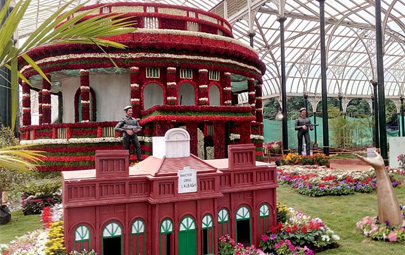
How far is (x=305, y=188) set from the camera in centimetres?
1066

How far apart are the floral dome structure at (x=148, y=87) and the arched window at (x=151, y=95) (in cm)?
4

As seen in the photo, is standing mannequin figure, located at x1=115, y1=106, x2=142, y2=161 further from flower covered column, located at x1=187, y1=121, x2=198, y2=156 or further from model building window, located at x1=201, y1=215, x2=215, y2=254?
model building window, located at x1=201, y1=215, x2=215, y2=254

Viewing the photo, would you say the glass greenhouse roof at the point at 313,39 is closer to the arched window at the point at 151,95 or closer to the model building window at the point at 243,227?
the arched window at the point at 151,95

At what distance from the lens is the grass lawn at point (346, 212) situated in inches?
223

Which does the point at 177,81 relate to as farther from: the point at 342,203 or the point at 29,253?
the point at 29,253

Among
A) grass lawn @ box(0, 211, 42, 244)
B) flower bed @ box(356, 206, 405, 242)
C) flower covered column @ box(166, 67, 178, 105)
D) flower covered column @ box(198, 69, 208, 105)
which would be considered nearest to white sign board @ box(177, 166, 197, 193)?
flower bed @ box(356, 206, 405, 242)

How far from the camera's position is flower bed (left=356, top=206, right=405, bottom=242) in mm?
5848

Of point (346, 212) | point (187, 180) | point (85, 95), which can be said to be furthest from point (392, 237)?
point (85, 95)

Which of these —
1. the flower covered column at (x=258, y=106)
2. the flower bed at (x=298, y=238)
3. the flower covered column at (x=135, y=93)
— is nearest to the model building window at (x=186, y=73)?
the flower covered column at (x=135, y=93)

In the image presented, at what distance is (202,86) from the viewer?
48.1ft

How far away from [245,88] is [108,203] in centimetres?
1802

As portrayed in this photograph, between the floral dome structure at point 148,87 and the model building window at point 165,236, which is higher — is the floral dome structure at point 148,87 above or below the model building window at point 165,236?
above

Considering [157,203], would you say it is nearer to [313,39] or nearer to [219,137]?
[219,137]

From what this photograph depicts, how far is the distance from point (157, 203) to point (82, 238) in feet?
3.61
